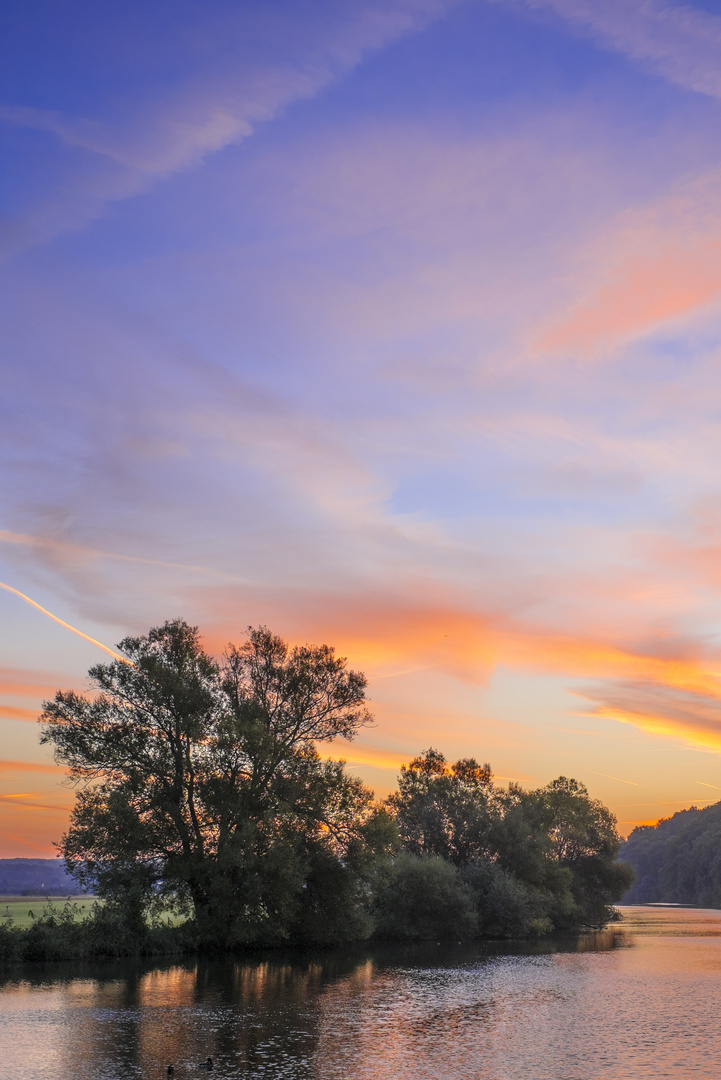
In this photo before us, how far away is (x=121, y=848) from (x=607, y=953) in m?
40.9

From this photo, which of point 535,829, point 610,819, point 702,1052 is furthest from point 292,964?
point 610,819

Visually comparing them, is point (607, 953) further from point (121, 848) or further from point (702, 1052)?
point (702, 1052)

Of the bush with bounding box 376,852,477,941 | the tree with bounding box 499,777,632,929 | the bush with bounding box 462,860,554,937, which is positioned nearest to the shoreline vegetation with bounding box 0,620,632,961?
the bush with bounding box 376,852,477,941

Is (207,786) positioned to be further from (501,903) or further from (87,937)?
(501,903)

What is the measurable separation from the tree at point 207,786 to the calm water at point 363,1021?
5.23 m

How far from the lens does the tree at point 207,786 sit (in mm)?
58500

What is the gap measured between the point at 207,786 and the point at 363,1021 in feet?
98.4

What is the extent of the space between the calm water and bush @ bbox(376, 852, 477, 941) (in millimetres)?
21570

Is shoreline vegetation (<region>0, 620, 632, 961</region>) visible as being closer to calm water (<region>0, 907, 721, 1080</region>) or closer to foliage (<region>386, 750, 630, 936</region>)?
calm water (<region>0, 907, 721, 1080</region>)

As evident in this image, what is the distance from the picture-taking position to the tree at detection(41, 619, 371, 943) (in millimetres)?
58500

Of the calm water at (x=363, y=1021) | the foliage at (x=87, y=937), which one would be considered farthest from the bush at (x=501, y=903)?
the foliage at (x=87, y=937)

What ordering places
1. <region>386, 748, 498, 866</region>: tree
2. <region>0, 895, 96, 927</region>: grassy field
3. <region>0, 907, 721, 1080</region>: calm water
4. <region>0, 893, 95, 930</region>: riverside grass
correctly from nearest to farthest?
<region>0, 907, 721, 1080</region>: calm water
<region>0, 893, 95, 930</region>: riverside grass
<region>0, 895, 96, 927</region>: grassy field
<region>386, 748, 498, 866</region>: tree

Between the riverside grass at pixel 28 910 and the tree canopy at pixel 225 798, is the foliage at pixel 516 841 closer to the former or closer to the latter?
the tree canopy at pixel 225 798

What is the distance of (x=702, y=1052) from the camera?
2948cm
